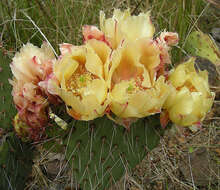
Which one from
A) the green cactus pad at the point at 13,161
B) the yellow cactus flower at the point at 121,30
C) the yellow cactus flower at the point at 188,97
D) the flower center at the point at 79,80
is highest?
the yellow cactus flower at the point at 121,30

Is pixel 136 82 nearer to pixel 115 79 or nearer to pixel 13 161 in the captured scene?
pixel 115 79

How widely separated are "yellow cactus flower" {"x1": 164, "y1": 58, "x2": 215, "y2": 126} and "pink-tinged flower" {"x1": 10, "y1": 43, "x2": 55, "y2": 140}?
203 millimetres

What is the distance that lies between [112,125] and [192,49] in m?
0.45

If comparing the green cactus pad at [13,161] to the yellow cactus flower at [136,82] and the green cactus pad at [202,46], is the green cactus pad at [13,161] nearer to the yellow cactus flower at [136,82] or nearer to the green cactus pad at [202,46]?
the yellow cactus flower at [136,82]

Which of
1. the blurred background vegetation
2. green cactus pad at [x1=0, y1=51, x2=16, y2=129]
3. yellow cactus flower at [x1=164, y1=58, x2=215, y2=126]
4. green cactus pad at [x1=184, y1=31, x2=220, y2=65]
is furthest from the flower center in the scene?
the blurred background vegetation

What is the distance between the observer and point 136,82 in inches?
18.6

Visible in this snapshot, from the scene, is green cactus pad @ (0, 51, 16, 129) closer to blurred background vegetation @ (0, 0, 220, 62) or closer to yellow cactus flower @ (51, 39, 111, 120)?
yellow cactus flower @ (51, 39, 111, 120)

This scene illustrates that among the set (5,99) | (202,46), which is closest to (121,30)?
(5,99)

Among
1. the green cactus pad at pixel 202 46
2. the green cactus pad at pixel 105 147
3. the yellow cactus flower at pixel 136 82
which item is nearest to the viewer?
the yellow cactus flower at pixel 136 82

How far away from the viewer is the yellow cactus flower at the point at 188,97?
446 millimetres

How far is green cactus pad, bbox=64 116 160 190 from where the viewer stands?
0.52 meters

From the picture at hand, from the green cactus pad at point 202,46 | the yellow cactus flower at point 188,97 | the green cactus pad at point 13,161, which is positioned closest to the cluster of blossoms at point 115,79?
the yellow cactus flower at point 188,97

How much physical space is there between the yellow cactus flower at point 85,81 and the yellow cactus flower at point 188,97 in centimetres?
12

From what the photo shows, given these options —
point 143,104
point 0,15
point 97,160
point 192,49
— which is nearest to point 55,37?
point 0,15
